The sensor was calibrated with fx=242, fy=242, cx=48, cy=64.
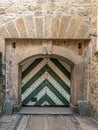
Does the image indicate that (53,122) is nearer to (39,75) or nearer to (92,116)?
(92,116)

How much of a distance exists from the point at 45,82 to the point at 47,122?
4.88 ft

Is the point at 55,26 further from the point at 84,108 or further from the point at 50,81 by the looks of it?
the point at 84,108

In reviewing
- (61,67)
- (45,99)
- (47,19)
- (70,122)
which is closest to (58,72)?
(61,67)

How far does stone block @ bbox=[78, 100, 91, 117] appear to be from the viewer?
14.4 ft

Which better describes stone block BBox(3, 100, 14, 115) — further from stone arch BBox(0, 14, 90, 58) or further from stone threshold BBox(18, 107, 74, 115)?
stone arch BBox(0, 14, 90, 58)

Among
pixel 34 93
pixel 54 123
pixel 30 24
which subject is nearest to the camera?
pixel 54 123

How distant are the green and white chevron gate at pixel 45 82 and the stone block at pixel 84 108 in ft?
2.44

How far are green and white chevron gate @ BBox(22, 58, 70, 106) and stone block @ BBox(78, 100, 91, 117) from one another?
0.75 m

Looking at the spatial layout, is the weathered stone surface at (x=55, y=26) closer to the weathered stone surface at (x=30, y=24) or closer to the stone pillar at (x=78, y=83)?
the weathered stone surface at (x=30, y=24)

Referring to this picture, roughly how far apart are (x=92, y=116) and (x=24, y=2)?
2361mm

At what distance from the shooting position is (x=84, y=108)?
444 centimetres

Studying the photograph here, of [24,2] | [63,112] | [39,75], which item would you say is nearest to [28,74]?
[39,75]

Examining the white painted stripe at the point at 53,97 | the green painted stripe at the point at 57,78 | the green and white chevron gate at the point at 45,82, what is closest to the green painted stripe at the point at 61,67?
the green and white chevron gate at the point at 45,82

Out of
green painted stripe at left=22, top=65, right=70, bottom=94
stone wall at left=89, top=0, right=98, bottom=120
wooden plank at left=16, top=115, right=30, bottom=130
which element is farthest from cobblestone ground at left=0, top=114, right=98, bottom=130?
green painted stripe at left=22, top=65, right=70, bottom=94
